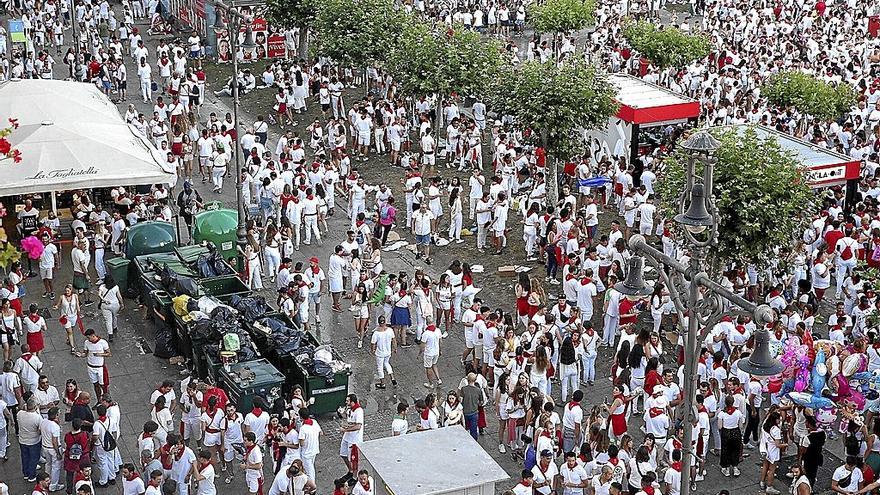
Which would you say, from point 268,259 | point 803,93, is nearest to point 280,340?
point 268,259

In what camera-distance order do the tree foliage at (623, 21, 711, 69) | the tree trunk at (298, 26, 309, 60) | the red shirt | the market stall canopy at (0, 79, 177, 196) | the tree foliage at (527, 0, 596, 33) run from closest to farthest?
the red shirt < the market stall canopy at (0, 79, 177, 196) < the tree foliage at (623, 21, 711, 69) < the tree foliage at (527, 0, 596, 33) < the tree trunk at (298, 26, 309, 60)

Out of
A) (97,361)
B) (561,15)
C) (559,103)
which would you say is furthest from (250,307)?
(561,15)

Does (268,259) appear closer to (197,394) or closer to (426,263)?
(426,263)

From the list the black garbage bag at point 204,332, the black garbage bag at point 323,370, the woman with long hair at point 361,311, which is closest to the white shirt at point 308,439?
the black garbage bag at point 323,370

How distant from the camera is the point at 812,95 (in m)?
31.7

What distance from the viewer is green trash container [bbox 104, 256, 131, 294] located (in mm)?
24453

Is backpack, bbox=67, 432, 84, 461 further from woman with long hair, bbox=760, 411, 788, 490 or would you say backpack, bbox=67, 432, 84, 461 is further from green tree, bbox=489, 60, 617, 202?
green tree, bbox=489, 60, 617, 202

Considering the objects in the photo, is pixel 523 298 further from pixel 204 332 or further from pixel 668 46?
pixel 668 46

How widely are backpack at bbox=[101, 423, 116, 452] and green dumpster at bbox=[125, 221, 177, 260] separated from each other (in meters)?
7.25

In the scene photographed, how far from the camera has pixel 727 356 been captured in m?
20.6

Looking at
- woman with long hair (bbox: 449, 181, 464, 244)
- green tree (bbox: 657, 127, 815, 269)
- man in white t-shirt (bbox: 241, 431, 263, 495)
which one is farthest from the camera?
woman with long hair (bbox: 449, 181, 464, 244)

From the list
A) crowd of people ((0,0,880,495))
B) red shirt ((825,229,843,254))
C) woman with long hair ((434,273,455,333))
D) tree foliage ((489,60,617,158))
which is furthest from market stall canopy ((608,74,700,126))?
woman with long hair ((434,273,455,333))

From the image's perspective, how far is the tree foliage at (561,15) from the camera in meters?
41.8

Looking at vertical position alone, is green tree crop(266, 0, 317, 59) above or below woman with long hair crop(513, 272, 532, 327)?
above
